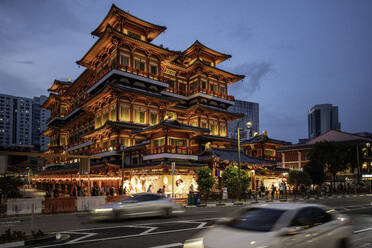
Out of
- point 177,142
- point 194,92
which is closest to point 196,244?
point 177,142

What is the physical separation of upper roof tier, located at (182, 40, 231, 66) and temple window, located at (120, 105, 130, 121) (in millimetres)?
16770

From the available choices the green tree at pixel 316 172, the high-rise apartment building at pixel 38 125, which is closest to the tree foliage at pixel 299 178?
the green tree at pixel 316 172

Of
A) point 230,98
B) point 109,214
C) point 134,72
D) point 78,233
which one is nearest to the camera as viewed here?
point 78,233

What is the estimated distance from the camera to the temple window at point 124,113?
144 ft

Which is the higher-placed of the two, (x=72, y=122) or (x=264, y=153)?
(x=72, y=122)

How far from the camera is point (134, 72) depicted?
45125 mm

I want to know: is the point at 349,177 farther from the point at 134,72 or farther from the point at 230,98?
the point at 134,72

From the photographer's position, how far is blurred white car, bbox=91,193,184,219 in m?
15.4

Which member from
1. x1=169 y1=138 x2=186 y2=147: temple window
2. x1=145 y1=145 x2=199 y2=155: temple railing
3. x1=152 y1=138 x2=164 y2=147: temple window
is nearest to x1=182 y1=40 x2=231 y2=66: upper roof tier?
x1=169 y1=138 x2=186 y2=147: temple window

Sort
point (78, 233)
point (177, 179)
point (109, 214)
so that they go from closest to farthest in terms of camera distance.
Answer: point (78, 233), point (109, 214), point (177, 179)

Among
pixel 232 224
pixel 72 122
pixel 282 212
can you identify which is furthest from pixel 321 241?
pixel 72 122

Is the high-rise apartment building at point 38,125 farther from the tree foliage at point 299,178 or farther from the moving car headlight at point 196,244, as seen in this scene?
the moving car headlight at point 196,244

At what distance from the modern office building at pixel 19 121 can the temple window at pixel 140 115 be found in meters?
139

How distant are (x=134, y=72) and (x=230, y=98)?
68.0 ft
